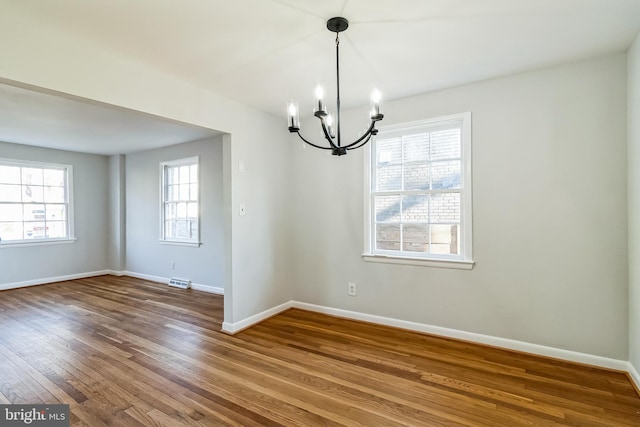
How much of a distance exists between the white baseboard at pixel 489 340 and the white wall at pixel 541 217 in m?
0.05

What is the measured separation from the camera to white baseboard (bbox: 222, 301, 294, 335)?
10.9 ft

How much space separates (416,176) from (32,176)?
658 cm

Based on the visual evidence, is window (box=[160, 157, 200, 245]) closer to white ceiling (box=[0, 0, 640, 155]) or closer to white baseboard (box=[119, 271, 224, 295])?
white baseboard (box=[119, 271, 224, 295])

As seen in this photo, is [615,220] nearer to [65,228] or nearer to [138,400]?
[138,400]

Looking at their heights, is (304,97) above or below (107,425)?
above

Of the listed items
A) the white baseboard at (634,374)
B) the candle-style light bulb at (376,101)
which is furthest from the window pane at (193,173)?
the white baseboard at (634,374)

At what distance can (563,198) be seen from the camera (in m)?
2.62

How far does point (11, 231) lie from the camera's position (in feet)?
17.5

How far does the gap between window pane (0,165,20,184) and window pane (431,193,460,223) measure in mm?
6792

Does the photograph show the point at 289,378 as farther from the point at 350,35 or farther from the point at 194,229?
the point at 194,229

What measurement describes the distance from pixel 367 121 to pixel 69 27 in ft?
8.89

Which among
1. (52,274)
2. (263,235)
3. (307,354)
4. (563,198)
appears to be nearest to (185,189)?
(263,235)

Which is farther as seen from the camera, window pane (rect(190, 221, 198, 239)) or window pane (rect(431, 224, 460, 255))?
window pane (rect(190, 221, 198, 239))

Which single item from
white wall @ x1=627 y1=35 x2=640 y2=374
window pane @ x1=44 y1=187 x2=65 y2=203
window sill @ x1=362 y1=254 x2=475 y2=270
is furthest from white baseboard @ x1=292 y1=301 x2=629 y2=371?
window pane @ x1=44 y1=187 x2=65 y2=203
